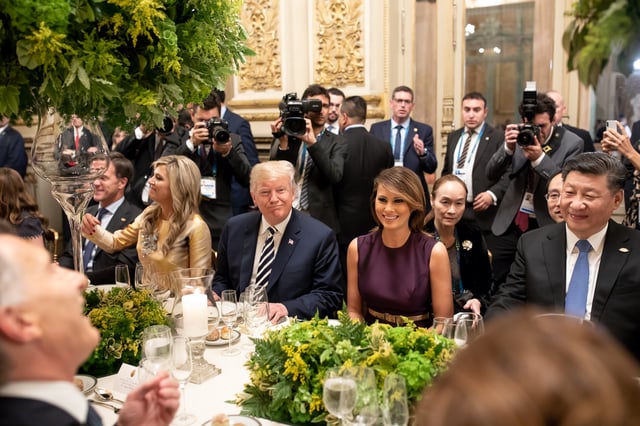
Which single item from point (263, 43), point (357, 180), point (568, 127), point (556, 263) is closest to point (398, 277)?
point (556, 263)

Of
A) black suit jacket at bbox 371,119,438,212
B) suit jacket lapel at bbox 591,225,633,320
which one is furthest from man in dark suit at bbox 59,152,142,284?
suit jacket lapel at bbox 591,225,633,320

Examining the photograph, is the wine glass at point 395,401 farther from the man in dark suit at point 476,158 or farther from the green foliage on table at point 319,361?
the man in dark suit at point 476,158

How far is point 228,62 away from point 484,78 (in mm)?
4316

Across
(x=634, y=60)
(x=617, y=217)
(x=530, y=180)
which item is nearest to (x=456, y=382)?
(x=634, y=60)

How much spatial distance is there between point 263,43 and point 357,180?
2238mm

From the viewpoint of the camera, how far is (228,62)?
210cm

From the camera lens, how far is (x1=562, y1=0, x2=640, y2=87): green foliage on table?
2.77 feet

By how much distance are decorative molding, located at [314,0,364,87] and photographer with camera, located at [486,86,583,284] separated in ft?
6.10

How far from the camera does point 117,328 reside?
201 cm

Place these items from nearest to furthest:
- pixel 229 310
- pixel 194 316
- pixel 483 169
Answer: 1. pixel 194 316
2. pixel 229 310
3. pixel 483 169

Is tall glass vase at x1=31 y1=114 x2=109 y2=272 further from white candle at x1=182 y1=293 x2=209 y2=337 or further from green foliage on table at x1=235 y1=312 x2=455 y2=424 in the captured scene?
green foliage on table at x1=235 y1=312 x2=455 y2=424

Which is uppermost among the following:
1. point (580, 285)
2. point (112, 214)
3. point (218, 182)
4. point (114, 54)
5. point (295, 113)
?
point (114, 54)

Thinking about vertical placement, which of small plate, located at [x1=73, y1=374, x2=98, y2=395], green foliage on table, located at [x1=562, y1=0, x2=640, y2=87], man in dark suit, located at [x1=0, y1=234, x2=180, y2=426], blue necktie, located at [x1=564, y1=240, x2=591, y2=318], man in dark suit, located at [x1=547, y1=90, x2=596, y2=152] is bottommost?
small plate, located at [x1=73, y1=374, x2=98, y2=395]

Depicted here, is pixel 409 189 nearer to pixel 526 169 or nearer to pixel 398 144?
pixel 526 169
